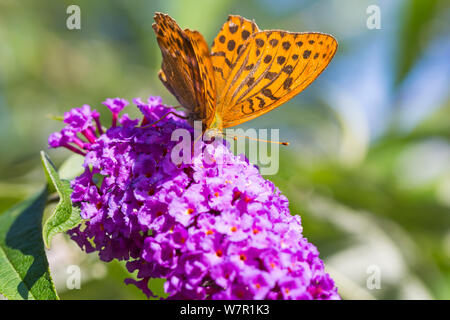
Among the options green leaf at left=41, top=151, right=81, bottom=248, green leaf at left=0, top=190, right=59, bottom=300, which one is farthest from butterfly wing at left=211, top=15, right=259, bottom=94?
green leaf at left=0, top=190, right=59, bottom=300

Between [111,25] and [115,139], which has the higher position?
Answer: [111,25]

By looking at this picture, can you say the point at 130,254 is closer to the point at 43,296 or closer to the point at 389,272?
the point at 43,296

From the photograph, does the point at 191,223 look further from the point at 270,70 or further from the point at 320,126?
the point at 320,126

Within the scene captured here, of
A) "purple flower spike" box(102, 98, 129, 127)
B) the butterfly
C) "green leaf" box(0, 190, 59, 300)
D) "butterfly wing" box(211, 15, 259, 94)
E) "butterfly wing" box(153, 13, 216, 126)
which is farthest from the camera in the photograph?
"purple flower spike" box(102, 98, 129, 127)

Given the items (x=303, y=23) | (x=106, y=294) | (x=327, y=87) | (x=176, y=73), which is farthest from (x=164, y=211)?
(x=303, y=23)

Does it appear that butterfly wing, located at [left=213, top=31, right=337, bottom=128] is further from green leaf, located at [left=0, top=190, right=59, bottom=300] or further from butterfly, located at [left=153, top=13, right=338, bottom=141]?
green leaf, located at [left=0, top=190, right=59, bottom=300]

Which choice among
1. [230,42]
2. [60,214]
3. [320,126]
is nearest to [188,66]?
[230,42]

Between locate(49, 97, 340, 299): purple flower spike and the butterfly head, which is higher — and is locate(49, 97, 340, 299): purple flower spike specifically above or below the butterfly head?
below
